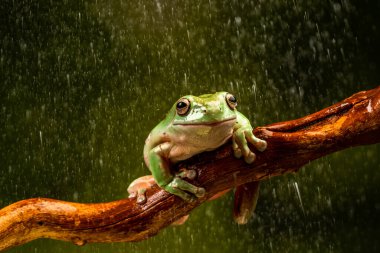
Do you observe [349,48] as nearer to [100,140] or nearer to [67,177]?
[100,140]

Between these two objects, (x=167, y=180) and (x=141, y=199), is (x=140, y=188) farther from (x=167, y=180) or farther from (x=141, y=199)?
(x=167, y=180)

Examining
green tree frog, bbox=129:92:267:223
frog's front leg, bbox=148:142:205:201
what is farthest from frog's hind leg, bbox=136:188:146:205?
frog's front leg, bbox=148:142:205:201

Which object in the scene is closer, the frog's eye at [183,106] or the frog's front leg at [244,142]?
the frog's eye at [183,106]

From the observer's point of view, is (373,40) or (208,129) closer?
(208,129)

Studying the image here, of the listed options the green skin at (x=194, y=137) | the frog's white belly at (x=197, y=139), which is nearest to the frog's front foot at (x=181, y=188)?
the green skin at (x=194, y=137)

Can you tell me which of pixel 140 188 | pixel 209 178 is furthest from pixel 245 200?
pixel 140 188

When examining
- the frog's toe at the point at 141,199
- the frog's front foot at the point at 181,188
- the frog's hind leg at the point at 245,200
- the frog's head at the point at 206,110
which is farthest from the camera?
the frog's hind leg at the point at 245,200

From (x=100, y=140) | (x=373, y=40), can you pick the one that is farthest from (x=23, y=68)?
(x=373, y=40)

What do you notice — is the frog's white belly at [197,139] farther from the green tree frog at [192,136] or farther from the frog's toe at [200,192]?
the frog's toe at [200,192]

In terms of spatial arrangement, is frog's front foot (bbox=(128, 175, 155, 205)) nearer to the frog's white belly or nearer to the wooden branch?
the wooden branch
